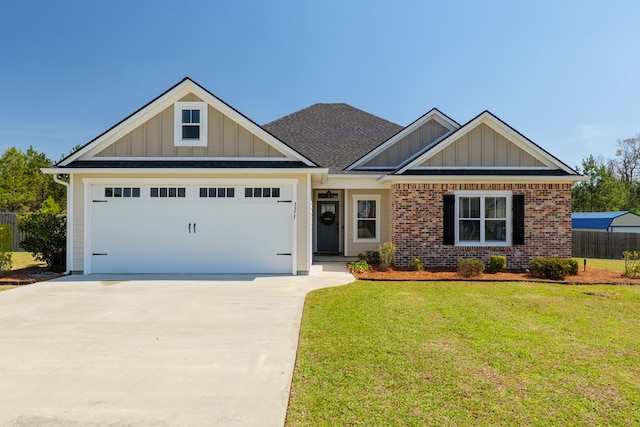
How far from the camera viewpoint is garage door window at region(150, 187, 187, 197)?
10523 millimetres

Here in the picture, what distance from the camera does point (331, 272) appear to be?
35.7 feet

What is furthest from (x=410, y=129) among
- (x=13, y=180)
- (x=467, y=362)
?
(x=13, y=180)

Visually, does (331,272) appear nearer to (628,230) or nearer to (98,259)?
(98,259)

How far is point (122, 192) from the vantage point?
10.5 meters

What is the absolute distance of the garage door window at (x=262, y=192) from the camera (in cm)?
1055

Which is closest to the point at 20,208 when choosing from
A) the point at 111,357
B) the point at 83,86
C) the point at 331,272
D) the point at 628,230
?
the point at 83,86

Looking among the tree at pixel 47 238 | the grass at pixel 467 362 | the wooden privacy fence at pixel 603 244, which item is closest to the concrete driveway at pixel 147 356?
the grass at pixel 467 362

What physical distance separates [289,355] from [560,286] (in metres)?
7.85

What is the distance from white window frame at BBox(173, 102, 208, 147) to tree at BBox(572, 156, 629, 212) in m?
31.4

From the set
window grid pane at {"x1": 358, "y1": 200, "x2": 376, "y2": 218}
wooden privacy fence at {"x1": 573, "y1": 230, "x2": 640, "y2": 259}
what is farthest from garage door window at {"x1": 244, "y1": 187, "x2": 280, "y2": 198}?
wooden privacy fence at {"x1": 573, "y1": 230, "x2": 640, "y2": 259}

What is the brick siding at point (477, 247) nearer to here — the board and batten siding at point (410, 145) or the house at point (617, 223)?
the board and batten siding at point (410, 145)

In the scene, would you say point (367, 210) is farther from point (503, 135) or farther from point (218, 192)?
Answer: point (218, 192)

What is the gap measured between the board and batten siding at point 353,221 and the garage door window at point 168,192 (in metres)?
6.20

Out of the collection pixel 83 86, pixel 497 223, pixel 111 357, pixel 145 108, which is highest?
pixel 83 86
